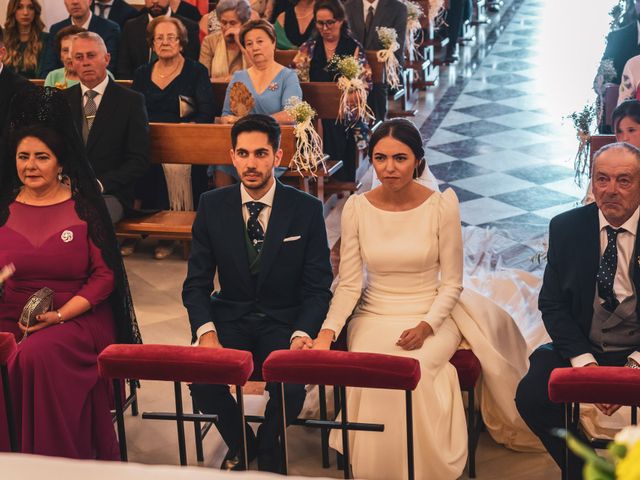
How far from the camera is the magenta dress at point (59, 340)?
13.2 feet

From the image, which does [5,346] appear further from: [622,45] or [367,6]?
[367,6]

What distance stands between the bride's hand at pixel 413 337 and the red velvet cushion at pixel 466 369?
0.18m

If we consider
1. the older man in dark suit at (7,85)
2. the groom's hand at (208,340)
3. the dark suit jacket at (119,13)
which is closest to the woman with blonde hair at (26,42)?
the dark suit jacket at (119,13)

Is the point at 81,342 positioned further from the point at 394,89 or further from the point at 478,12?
the point at 478,12

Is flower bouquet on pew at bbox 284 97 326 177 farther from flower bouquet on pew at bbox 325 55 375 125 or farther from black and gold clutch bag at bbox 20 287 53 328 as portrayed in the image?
black and gold clutch bag at bbox 20 287 53 328

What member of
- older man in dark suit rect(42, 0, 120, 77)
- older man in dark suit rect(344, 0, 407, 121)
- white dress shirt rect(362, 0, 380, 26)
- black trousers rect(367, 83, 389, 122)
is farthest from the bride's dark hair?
white dress shirt rect(362, 0, 380, 26)

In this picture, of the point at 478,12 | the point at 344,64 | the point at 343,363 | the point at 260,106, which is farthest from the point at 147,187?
the point at 478,12

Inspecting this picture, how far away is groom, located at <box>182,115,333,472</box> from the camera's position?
14.6ft

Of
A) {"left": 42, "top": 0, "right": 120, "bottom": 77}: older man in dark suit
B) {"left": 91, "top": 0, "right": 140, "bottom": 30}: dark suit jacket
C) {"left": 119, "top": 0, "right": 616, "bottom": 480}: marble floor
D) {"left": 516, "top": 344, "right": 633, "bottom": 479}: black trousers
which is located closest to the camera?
{"left": 516, "top": 344, "right": 633, "bottom": 479}: black trousers

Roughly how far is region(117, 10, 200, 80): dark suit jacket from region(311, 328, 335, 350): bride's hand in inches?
189

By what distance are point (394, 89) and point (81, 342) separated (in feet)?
19.6

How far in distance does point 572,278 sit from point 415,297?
70 centimetres

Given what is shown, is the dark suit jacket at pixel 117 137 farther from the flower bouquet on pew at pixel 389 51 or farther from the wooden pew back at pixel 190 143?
the flower bouquet on pew at pixel 389 51

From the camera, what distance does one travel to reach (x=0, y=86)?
21.9ft
